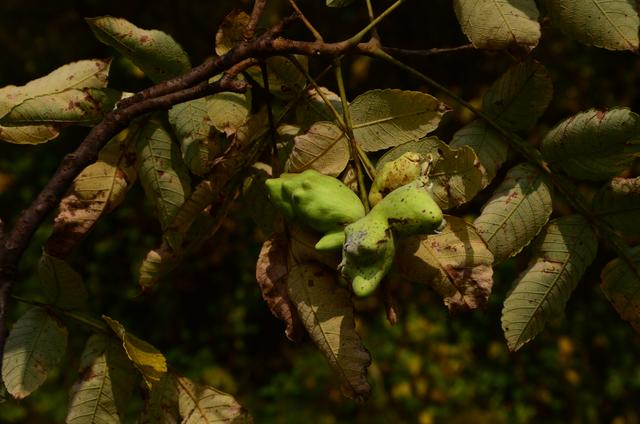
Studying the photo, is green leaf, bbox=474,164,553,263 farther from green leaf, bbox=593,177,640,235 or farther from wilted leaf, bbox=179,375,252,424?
wilted leaf, bbox=179,375,252,424

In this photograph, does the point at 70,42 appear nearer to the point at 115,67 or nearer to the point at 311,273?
the point at 115,67

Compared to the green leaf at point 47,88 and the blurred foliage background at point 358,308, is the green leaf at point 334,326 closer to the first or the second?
the green leaf at point 47,88

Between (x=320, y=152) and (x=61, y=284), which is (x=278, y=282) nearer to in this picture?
(x=320, y=152)

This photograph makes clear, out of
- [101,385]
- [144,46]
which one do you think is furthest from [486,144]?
[101,385]

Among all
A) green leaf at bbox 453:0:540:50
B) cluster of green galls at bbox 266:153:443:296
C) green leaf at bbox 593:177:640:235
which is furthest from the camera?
green leaf at bbox 593:177:640:235

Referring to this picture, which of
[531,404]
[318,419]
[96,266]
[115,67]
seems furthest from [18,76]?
[531,404]

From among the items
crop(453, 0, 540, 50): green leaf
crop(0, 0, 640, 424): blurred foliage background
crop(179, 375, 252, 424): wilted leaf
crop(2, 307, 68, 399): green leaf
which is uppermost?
crop(453, 0, 540, 50): green leaf

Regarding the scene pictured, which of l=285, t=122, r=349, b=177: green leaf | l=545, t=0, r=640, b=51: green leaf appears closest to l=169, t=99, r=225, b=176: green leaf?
l=285, t=122, r=349, b=177: green leaf
